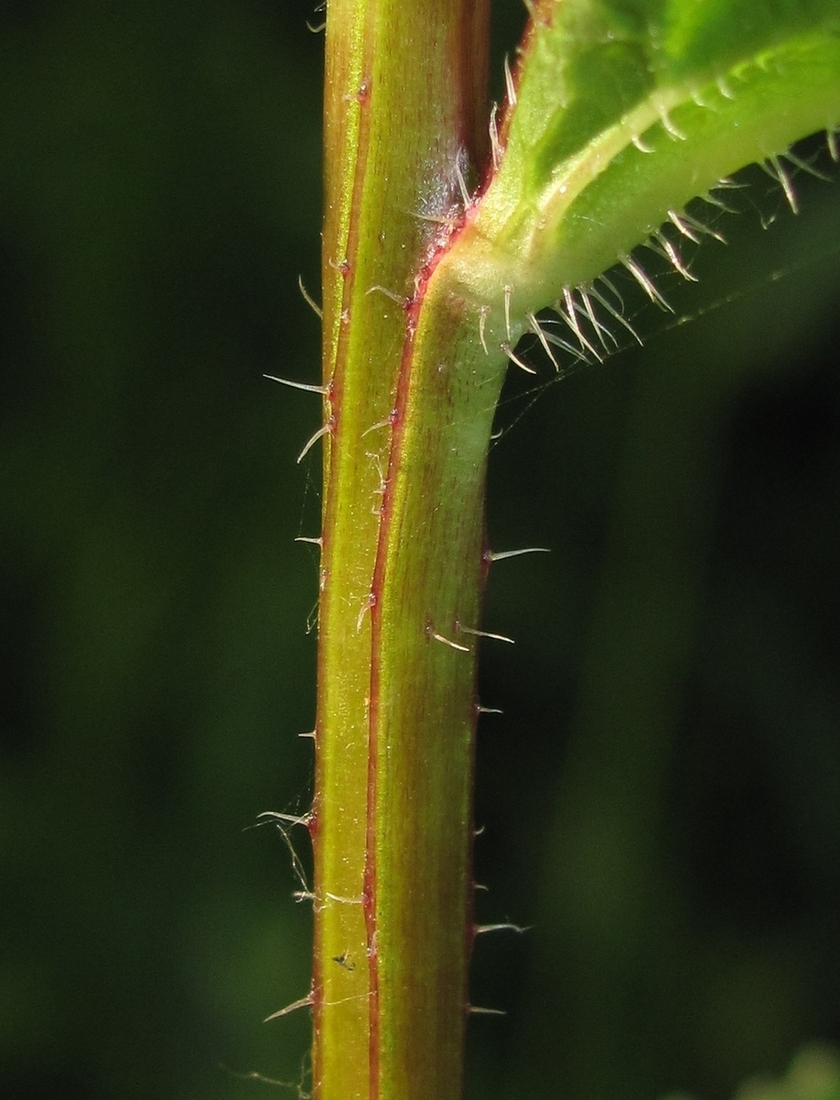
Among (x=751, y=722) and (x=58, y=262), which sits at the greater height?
(x=58, y=262)

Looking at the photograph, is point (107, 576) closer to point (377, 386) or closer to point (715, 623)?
point (715, 623)

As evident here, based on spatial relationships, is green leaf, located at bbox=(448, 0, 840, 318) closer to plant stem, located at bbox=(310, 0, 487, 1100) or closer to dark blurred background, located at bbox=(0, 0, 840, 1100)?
plant stem, located at bbox=(310, 0, 487, 1100)

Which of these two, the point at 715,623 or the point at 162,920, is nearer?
the point at 162,920

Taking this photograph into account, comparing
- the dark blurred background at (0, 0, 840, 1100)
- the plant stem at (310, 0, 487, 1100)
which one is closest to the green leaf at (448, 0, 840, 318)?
the plant stem at (310, 0, 487, 1100)

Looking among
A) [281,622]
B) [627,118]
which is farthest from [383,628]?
[281,622]

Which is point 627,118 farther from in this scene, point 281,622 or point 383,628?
point 281,622

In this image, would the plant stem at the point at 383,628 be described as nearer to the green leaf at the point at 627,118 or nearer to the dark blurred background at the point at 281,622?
the green leaf at the point at 627,118

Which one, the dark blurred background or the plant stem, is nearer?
the plant stem

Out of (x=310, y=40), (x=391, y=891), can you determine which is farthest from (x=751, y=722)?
(x=391, y=891)
